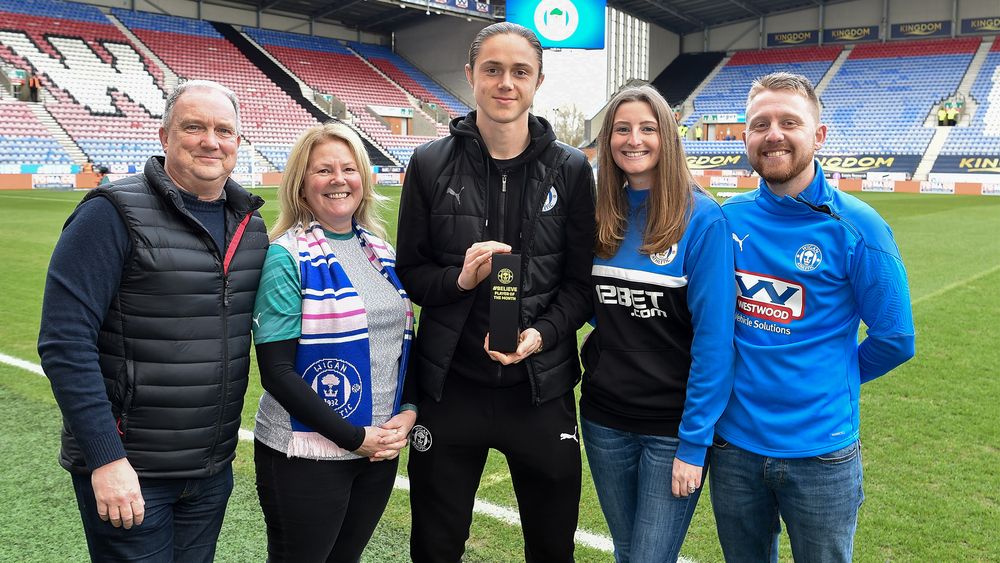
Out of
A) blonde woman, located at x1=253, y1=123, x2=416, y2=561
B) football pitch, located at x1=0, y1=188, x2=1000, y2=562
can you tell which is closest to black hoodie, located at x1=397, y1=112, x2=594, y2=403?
blonde woman, located at x1=253, y1=123, x2=416, y2=561

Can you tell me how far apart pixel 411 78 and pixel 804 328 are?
154 feet

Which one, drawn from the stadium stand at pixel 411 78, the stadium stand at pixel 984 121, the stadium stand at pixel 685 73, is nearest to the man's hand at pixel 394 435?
the stadium stand at pixel 984 121

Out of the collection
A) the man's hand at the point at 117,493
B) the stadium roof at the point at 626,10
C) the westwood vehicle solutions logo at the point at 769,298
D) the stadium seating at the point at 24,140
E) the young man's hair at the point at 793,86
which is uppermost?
the stadium roof at the point at 626,10

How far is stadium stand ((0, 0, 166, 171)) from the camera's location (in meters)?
28.4

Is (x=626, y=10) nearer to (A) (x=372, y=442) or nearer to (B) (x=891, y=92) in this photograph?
(B) (x=891, y=92)

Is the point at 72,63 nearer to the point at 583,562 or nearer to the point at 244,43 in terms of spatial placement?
the point at 244,43

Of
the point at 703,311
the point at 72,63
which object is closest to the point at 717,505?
the point at 703,311

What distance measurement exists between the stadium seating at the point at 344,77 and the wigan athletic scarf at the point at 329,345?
3604 centimetres

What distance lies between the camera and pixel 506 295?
2.31 m

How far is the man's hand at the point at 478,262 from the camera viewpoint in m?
2.31

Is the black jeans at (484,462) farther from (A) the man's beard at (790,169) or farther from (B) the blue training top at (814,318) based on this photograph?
(A) the man's beard at (790,169)

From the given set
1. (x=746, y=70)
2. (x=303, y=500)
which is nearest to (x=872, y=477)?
(x=303, y=500)

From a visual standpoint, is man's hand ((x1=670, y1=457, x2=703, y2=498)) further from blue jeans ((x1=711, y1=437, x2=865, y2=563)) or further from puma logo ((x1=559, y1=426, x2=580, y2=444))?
puma logo ((x1=559, y1=426, x2=580, y2=444))

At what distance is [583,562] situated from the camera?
333 cm
